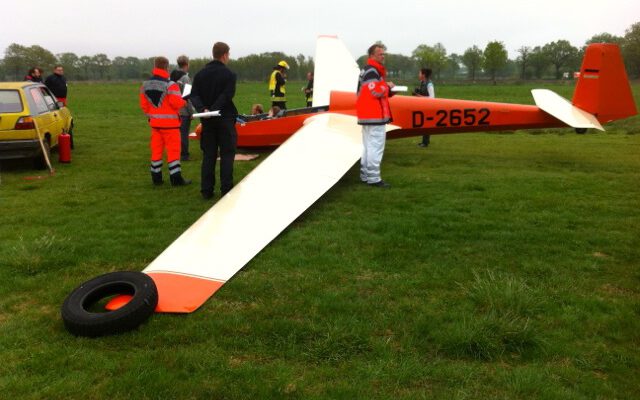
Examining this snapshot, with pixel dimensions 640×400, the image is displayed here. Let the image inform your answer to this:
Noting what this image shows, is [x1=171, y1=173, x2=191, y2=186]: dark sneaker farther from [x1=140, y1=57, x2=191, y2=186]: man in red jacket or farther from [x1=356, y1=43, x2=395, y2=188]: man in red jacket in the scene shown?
[x1=356, y1=43, x2=395, y2=188]: man in red jacket

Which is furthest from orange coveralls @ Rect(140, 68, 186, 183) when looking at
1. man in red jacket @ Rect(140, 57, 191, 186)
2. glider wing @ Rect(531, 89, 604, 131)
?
glider wing @ Rect(531, 89, 604, 131)

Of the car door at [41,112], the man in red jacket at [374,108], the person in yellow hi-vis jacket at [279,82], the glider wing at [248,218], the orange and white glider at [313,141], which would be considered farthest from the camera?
the person in yellow hi-vis jacket at [279,82]

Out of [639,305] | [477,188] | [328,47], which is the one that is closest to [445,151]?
[477,188]

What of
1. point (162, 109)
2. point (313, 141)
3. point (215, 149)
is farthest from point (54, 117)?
point (313, 141)

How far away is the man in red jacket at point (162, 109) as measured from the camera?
751cm

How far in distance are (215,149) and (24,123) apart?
4.40m

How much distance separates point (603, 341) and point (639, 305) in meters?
0.77

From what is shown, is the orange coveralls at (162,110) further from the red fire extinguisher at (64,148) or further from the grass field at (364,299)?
the red fire extinguisher at (64,148)

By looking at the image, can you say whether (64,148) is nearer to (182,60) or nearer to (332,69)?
(182,60)

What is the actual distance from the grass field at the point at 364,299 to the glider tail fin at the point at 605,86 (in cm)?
201

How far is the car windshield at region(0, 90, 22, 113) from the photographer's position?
28.6ft

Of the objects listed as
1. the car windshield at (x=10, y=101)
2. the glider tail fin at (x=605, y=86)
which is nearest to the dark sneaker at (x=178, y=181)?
the car windshield at (x=10, y=101)

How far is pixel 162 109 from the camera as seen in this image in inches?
296

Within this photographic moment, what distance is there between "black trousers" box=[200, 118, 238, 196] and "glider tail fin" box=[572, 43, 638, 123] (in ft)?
22.9
